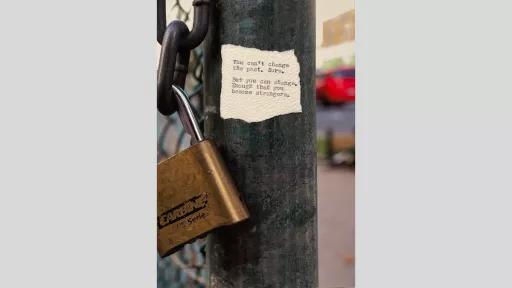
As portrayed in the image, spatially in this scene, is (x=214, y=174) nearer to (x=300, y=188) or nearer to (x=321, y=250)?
(x=300, y=188)

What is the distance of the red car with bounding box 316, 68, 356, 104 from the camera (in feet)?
8.17

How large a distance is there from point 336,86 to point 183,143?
2.46ft

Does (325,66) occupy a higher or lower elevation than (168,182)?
higher

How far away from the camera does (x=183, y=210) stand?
1299mm

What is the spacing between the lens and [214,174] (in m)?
1.26

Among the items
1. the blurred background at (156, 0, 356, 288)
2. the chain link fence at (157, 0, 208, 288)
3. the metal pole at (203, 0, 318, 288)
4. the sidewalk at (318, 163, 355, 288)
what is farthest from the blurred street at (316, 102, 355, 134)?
the metal pole at (203, 0, 318, 288)

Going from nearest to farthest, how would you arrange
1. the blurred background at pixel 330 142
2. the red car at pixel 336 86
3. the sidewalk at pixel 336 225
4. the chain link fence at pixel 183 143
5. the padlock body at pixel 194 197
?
the padlock body at pixel 194 197, the chain link fence at pixel 183 143, the blurred background at pixel 330 142, the red car at pixel 336 86, the sidewalk at pixel 336 225

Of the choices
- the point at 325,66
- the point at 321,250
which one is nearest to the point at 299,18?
the point at 325,66

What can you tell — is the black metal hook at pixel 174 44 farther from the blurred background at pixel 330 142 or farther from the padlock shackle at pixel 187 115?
the blurred background at pixel 330 142

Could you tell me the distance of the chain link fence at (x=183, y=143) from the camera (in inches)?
89.5

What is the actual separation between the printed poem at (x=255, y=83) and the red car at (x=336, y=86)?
123 centimetres

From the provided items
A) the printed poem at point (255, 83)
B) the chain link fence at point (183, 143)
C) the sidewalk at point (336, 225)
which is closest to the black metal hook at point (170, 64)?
the printed poem at point (255, 83)

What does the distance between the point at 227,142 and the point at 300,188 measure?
20 centimetres

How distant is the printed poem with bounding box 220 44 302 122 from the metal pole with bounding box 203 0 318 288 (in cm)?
2
